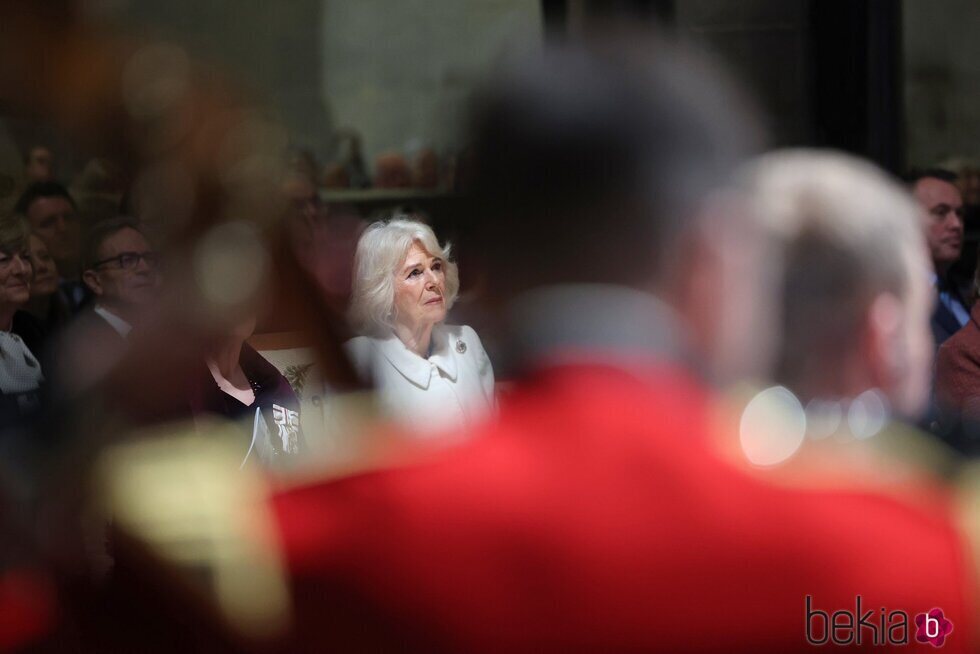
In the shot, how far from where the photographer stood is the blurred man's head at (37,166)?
9.03 ft

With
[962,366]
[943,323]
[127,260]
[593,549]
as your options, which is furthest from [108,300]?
[943,323]

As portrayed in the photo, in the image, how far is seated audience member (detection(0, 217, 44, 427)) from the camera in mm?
1732

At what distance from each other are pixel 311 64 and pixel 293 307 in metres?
2.09

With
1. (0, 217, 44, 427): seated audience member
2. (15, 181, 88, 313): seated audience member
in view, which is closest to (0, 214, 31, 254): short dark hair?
(0, 217, 44, 427): seated audience member

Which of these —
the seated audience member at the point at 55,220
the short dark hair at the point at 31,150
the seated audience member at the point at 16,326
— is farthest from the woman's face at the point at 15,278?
the short dark hair at the point at 31,150

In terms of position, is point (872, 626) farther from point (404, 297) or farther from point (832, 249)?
point (404, 297)

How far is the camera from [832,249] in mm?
720

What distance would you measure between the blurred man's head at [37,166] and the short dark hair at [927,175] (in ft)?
7.22

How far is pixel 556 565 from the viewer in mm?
671

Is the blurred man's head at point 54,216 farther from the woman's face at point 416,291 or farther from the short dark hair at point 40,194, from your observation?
the woman's face at point 416,291

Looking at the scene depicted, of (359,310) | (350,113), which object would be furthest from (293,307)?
(350,113)

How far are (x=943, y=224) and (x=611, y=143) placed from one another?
119 inches

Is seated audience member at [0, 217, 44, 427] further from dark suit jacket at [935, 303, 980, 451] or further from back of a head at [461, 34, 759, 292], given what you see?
dark suit jacket at [935, 303, 980, 451]

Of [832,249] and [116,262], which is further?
[116,262]
